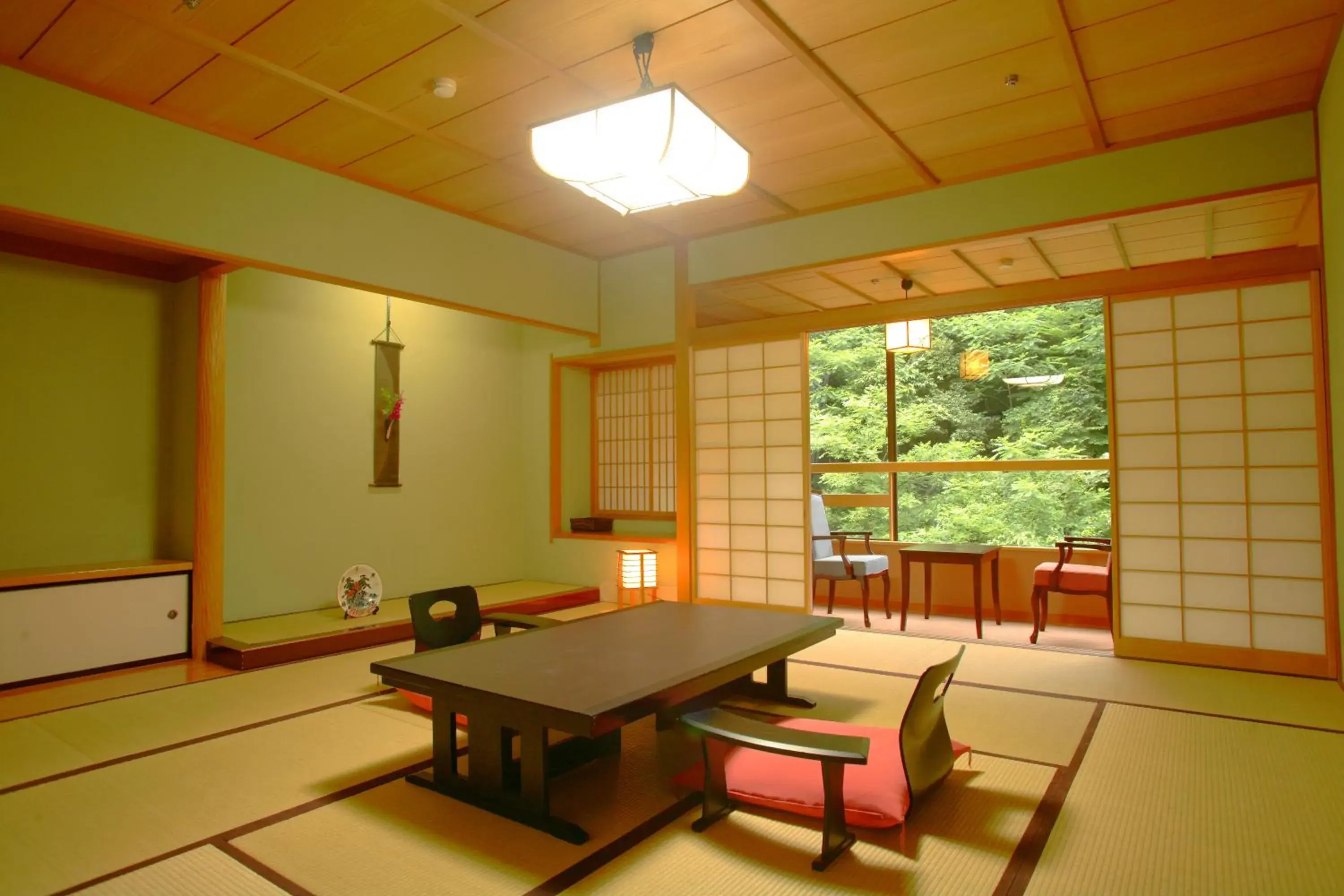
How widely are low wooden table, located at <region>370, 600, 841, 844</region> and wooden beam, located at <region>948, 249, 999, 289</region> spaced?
3119 mm

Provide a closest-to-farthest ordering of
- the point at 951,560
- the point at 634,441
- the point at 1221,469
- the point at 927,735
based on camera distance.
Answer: the point at 927,735 → the point at 1221,469 → the point at 951,560 → the point at 634,441

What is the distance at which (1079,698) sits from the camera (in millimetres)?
3363

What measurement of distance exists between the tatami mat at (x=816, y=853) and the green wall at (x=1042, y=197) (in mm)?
3058

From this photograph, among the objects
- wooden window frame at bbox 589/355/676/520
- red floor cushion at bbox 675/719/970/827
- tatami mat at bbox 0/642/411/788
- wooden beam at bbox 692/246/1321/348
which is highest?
wooden beam at bbox 692/246/1321/348

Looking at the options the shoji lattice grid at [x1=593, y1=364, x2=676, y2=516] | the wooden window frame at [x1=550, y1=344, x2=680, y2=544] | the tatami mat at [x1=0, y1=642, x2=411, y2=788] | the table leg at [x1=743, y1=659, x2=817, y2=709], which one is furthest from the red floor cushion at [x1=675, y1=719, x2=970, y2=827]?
the shoji lattice grid at [x1=593, y1=364, x2=676, y2=516]

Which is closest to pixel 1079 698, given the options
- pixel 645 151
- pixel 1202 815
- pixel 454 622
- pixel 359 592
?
pixel 1202 815

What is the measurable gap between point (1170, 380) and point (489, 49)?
12.3ft

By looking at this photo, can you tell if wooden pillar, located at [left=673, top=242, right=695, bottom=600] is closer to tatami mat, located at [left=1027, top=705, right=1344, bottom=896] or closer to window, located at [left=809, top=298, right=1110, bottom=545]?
tatami mat, located at [left=1027, top=705, right=1344, bottom=896]

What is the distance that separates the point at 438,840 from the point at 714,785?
2.50 feet

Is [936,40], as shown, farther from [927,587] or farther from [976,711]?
[927,587]

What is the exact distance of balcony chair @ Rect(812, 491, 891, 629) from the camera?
17.4ft

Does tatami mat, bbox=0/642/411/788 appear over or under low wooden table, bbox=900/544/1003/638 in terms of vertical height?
under

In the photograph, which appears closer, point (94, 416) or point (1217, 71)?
point (1217, 71)

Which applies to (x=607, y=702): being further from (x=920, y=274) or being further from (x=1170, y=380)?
(x=920, y=274)
